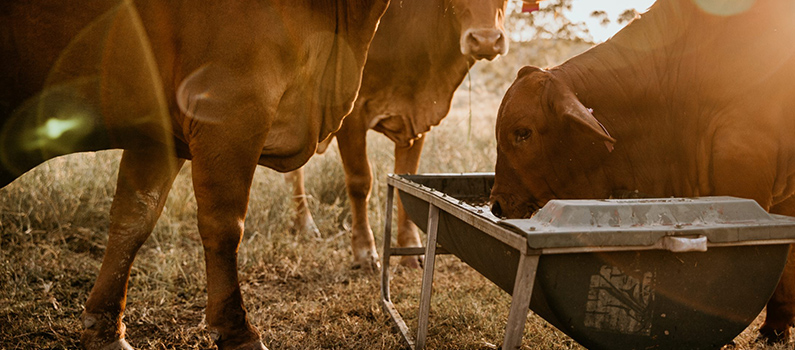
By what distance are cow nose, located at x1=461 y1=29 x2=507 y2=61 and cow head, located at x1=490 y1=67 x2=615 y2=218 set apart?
1022 mm

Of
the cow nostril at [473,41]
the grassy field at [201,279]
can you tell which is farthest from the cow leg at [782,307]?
the cow nostril at [473,41]

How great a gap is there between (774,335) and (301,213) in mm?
3458

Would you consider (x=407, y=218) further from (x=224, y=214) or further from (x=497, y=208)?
(x=224, y=214)

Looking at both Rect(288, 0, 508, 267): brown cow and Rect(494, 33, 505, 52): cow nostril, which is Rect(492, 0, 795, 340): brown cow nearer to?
Rect(494, 33, 505, 52): cow nostril

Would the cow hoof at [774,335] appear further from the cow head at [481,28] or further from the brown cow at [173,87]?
the brown cow at [173,87]

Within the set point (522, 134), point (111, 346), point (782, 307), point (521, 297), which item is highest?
point (522, 134)

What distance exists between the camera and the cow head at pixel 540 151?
2.30 meters

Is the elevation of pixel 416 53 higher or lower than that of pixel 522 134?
higher

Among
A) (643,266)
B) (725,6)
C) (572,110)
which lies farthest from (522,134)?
(725,6)

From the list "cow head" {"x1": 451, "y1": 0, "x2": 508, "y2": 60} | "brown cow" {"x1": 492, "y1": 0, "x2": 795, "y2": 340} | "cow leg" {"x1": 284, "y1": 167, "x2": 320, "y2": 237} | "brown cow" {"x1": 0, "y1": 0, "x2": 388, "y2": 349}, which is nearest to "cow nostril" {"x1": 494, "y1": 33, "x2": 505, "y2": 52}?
"cow head" {"x1": 451, "y1": 0, "x2": 508, "y2": 60}

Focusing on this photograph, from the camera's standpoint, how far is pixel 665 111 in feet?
7.91

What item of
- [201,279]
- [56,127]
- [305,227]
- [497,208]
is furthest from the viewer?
[305,227]

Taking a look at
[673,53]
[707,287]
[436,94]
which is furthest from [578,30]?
[707,287]

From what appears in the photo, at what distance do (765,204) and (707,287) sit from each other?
64 cm
